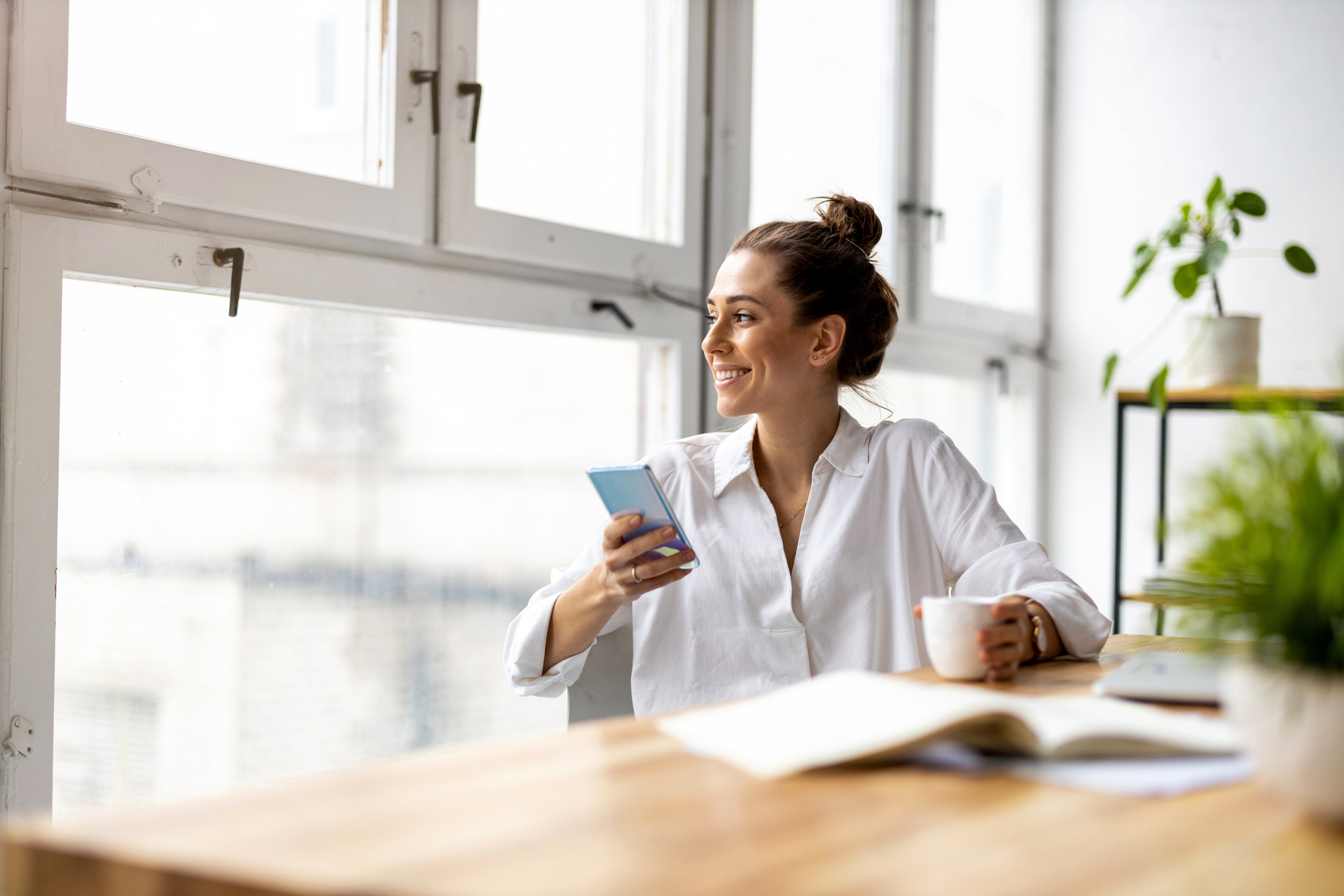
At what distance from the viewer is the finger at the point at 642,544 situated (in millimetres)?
1247

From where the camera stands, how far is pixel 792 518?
163 cm

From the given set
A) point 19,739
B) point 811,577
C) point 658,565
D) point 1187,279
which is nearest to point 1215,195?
point 1187,279

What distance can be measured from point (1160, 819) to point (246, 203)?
1291mm

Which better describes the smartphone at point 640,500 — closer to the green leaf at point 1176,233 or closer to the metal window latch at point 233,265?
the metal window latch at point 233,265

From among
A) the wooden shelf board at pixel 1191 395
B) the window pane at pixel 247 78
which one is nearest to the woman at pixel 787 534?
the window pane at pixel 247 78

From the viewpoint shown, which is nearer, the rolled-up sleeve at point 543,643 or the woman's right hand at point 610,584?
the woman's right hand at point 610,584

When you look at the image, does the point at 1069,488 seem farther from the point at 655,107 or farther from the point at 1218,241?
the point at 655,107

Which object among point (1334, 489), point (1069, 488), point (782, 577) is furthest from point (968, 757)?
point (1069, 488)

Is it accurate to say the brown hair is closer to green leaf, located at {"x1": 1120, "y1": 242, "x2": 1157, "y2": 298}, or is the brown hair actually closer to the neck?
the neck

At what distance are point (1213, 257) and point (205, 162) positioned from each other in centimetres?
213

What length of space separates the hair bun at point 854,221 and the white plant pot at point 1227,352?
128 cm

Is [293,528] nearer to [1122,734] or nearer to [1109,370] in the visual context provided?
[1122,734]

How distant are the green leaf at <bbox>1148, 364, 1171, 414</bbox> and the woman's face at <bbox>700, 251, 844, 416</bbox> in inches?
49.0

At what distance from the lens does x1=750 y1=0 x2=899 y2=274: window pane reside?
2.49 metres
